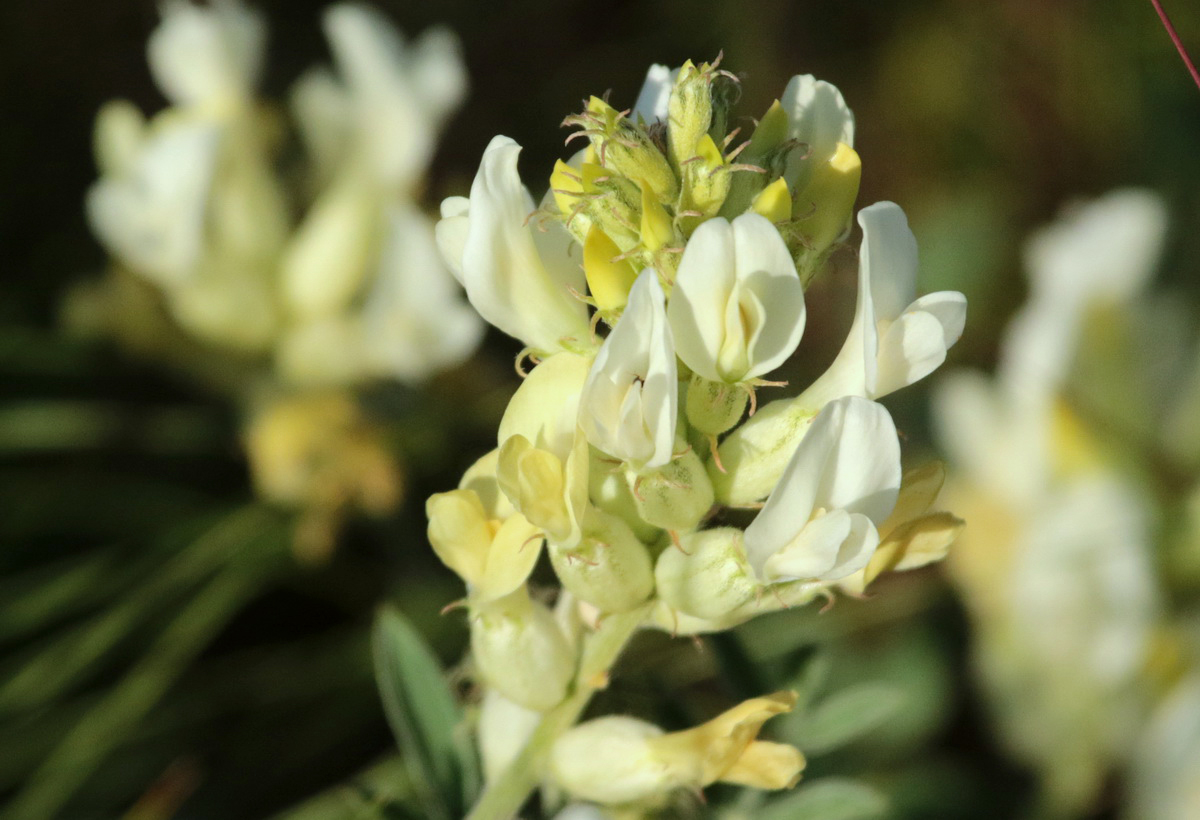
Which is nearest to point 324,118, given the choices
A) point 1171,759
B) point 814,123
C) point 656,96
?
point 656,96

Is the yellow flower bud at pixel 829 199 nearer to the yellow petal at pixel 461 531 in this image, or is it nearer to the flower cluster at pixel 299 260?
the yellow petal at pixel 461 531

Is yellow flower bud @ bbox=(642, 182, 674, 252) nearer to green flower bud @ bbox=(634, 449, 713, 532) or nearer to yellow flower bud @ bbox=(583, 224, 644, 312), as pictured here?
yellow flower bud @ bbox=(583, 224, 644, 312)

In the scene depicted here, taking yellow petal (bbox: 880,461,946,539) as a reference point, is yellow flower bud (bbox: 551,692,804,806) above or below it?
below

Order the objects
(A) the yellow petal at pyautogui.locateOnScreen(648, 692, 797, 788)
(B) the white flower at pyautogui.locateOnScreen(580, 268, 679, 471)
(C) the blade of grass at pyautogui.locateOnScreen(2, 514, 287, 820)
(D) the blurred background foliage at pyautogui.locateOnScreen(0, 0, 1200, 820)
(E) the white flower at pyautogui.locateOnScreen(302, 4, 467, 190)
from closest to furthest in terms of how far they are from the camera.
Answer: (B) the white flower at pyautogui.locateOnScreen(580, 268, 679, 471) → (A) the yellow petal at pyautogui.locateOnScreen(648, 692, 797, 788) → (C) the blade of grass at pyautogui.locateOnScreen(2, 514, 287, 820) → (D) the blurred background foliage at pyautogui.locateOnScreen(0, 0, 1200, 820) → (E) the white flower at pyautogui.locateOnScreen(302, 4, 467, 190)

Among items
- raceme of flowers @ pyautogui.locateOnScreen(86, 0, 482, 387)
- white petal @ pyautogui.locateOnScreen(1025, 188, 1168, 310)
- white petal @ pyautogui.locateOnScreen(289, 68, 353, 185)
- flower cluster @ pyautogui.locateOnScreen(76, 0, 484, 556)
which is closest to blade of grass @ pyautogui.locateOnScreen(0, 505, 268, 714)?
flower cluster @ pyautogui.locateOnScreen(76, 0, 484, 556)

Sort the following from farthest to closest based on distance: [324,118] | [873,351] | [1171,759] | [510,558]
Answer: [324,118] → [1171,759] → [510,558] → [873,351]

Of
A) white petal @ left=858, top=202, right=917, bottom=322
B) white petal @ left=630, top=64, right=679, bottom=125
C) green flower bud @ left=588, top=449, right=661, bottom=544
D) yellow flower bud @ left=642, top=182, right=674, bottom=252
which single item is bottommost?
green flower bud @ left=588, top=449, right=661, bottom=544

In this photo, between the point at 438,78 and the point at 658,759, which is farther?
the point at 438,78

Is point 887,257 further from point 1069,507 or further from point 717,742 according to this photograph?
point 1069,507
